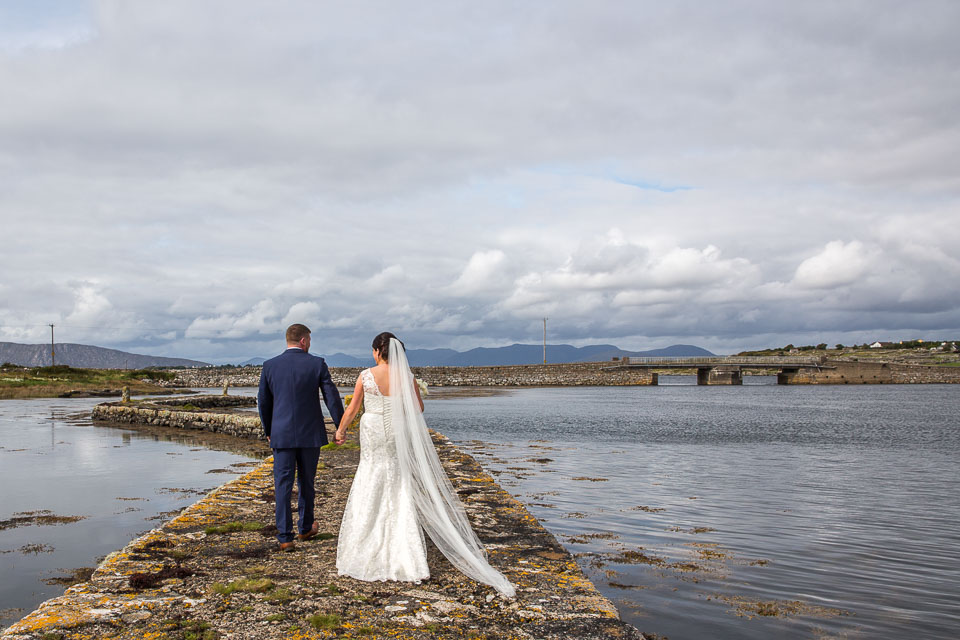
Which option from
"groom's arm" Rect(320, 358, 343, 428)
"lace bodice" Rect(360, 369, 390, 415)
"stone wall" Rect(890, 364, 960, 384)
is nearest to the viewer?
"lace bodice" Rect(360, 369, 390, 415)

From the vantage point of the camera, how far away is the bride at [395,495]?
583 centimetres

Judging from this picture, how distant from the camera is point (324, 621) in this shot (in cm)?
462

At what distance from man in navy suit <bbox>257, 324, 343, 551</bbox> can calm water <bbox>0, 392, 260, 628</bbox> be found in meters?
2.89

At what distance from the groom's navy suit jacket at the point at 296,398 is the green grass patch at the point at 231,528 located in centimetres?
144

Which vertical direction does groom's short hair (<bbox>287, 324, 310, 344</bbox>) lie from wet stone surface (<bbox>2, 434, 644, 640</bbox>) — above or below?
above

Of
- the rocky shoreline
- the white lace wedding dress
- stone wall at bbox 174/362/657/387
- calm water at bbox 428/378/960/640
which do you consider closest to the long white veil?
the white lace wedding dress

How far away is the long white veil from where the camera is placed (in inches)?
248

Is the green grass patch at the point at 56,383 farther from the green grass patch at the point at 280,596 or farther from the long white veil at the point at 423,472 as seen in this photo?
the green grass patch at the point at 280,596

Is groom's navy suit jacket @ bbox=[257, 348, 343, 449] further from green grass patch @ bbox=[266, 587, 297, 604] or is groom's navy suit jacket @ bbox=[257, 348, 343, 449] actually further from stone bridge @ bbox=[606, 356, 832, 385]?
stone bridge @ bbox=[606, 356, 832, 385]

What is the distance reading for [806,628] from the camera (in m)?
6.81

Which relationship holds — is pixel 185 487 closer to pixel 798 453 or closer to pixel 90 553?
pixel 90 553

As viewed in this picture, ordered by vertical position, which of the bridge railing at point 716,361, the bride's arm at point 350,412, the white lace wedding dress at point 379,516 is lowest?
the bridge railing at point 716,361

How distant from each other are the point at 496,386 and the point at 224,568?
3903 inches

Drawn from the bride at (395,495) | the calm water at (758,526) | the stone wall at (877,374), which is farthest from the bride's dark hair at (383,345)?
the stone wall at (877,374)
